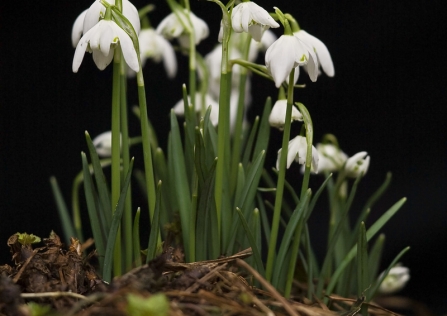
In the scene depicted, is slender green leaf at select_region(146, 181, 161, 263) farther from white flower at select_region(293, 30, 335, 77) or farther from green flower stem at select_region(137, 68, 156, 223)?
white flower at select_region(293, 30, 335, 77)

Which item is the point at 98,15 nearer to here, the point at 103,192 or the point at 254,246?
the point at 103,192

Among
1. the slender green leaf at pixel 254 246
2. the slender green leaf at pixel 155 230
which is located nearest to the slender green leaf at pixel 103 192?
the slender green leaf at pixel 155 230

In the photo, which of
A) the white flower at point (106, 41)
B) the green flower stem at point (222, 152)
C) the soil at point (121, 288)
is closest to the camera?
the soil at point (121, 288)

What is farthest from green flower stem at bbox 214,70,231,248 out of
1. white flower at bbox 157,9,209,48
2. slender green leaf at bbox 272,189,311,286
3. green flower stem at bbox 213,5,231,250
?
white flower at bbox 157,9,209,48

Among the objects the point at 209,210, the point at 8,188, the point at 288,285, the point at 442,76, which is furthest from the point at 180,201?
the point at 442,76

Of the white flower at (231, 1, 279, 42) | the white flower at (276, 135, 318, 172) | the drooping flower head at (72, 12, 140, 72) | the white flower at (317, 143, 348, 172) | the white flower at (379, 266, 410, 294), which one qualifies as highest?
the white flower at (231, 1, 279, 42)

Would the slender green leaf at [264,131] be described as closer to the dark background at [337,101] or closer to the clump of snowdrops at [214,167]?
the clump of snowdrops at [214,167]

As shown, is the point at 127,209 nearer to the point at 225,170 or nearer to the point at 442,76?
the point at 225,170
